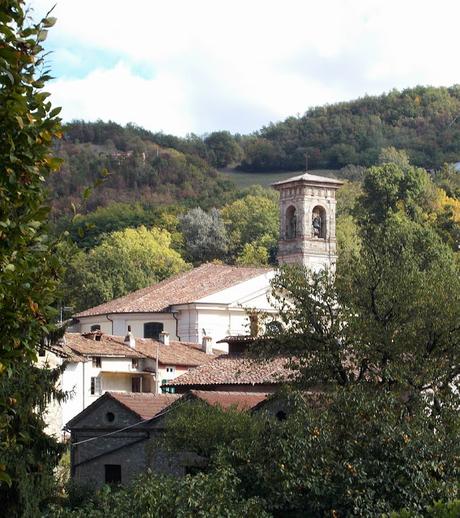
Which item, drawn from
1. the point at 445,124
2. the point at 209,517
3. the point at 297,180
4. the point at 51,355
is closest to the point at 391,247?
the point at 209,517

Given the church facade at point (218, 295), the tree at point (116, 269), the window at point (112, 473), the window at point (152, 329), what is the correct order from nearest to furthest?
the window at point (112, 473) → the church facade at point (218, 295) → the window at point (152, 329) → the tree at point (116, 269)

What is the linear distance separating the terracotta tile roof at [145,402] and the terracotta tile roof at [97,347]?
52.3 ft

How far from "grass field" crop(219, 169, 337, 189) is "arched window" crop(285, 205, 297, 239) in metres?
92.8

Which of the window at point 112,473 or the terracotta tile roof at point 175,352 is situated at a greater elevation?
the terracotta tile roof at point 175,352

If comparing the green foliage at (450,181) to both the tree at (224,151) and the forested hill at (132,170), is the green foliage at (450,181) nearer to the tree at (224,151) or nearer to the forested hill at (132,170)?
the forested hill at (132,170)

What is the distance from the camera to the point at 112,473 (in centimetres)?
4269

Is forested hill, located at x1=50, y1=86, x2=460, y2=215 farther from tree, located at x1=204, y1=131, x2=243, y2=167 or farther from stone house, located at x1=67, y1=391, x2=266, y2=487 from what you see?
stone house, located at x1=67, y1=391, x2=266, y2=487

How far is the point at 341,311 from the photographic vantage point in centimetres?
3441

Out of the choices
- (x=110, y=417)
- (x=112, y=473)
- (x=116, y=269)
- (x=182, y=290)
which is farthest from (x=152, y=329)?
(x=112, y=473)

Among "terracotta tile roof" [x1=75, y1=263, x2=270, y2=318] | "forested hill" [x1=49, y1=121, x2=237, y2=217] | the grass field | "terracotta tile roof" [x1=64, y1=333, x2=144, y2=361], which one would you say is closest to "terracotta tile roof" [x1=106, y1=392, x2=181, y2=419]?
"terracotta tile roof" [x1=64, y1=333, x2=144, y2=361]

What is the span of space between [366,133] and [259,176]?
15.7 m

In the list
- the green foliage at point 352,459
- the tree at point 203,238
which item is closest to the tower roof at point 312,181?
the green foliage at point 352,459

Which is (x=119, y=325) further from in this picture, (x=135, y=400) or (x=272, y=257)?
(x=272, y=257)

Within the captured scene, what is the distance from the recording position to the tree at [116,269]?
301ft
